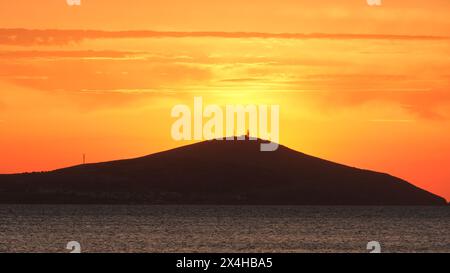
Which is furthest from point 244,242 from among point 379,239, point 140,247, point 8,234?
point 8,234

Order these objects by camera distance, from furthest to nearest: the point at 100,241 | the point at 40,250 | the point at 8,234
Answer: the point at 8,234
the point at 100,241
the point at 40,250

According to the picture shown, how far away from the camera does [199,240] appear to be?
11550 cm

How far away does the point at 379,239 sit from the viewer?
129 meters

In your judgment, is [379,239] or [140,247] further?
[379,239]
